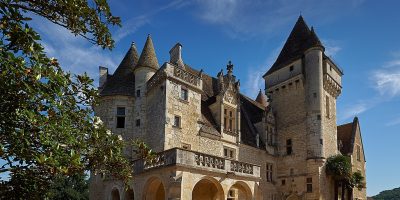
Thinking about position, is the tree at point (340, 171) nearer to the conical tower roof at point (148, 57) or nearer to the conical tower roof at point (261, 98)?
the conical tower roof at point (148, 57)

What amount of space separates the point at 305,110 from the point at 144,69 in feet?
38.3

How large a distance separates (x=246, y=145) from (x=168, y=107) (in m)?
7.07

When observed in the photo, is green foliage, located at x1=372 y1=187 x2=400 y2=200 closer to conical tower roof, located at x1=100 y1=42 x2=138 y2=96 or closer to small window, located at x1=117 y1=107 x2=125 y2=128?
conical tower roof, located at x1=100 y1=42 x2=138 y2=96

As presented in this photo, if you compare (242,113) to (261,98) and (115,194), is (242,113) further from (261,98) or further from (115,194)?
(261,98)

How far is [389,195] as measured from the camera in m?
80.8

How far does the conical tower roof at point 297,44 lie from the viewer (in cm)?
2700

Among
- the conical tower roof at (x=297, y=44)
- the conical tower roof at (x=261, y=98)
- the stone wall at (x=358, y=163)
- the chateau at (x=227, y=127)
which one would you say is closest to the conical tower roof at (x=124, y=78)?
the chateau at (x=227, y=127)

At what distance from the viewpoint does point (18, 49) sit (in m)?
5.32

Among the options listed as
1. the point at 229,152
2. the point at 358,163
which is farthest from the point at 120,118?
the point at 358,163

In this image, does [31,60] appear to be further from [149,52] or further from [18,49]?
[149,52]

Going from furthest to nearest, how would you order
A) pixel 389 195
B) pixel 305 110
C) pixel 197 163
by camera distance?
pixel 389 195 < pixel 305 110 < pixel 197 163

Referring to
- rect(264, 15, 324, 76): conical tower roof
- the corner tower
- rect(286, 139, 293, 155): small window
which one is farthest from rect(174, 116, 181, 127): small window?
rect(264, 15, 324, 76): conical tower roof

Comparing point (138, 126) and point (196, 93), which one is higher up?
point (196, 93)

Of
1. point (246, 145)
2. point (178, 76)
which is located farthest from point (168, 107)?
point (246, 145)
